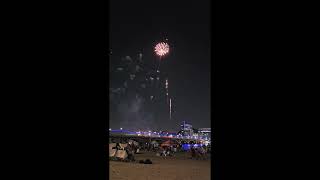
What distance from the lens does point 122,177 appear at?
13688 mm
